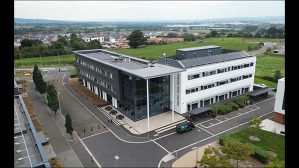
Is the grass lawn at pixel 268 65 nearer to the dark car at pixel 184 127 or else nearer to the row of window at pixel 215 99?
the row of window at pixel 215 99

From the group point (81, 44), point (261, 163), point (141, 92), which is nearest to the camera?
point (261, 163)

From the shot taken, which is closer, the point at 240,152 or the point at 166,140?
the point at 240,152

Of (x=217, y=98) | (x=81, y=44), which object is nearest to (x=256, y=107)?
(x=217, y=98)

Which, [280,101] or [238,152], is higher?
[280,101]

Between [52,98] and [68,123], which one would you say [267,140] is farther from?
[52,98]

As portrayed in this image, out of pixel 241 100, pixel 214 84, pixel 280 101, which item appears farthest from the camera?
pixel 241 100

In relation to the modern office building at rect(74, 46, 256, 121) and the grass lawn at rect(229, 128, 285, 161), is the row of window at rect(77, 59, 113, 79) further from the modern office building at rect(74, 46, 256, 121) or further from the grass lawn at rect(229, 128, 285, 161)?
the grass lawn at rect(229, 128, 285, 161)

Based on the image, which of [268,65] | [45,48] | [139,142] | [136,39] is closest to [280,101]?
[139,142]

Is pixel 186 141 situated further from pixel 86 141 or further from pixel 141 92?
pixel 86 141
